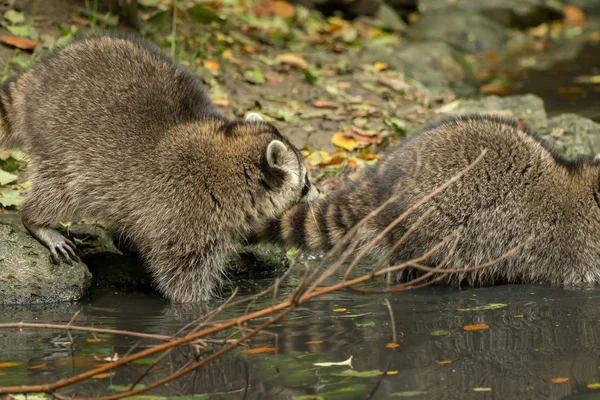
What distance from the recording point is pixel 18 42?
773 cm

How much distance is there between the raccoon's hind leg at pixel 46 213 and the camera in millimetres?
5203

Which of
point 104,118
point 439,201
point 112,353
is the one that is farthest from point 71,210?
point 439,201

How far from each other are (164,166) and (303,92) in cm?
371

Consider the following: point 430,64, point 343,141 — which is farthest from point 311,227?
point 430,64

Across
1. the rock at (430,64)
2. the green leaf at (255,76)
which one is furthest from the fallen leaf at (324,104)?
the rock at (430,64)

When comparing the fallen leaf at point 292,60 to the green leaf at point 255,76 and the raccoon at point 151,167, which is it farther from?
the raccoon at point 151,167

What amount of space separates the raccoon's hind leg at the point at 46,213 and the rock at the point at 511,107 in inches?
152

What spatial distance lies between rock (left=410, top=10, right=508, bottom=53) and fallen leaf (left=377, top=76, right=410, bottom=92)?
340 centimetres

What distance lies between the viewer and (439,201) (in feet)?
16.6

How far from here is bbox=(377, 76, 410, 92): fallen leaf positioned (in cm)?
916

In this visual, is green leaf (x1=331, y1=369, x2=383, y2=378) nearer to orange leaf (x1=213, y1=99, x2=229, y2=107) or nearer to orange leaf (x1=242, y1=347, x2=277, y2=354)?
orange leaf (x1=242, y1=347, x2=277, y2=354)

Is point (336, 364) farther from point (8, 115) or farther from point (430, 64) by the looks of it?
point (430, 64)

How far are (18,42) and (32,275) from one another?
3326 millimetres

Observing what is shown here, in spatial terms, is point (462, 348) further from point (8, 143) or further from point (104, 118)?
point (8, 143)
